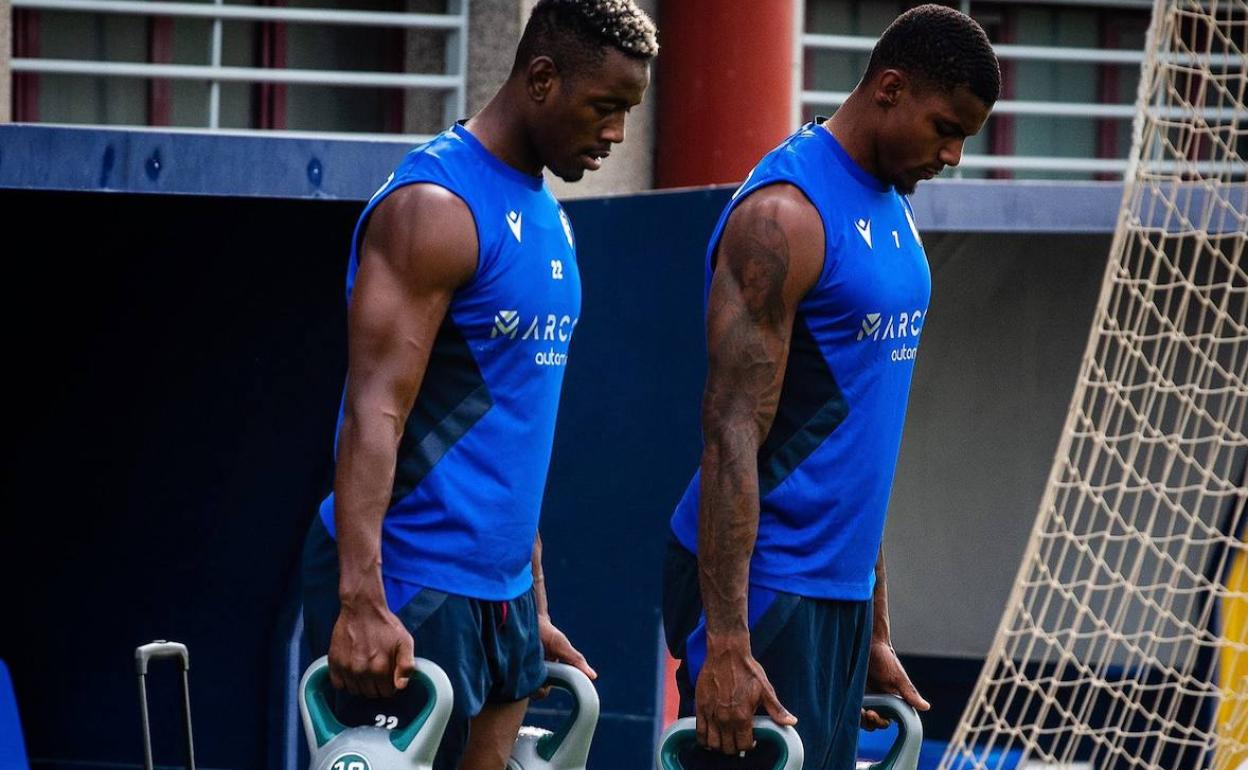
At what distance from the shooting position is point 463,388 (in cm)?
316

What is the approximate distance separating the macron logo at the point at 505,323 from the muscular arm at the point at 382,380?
0.09 metres

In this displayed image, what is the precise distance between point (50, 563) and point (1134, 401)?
4.60 meters

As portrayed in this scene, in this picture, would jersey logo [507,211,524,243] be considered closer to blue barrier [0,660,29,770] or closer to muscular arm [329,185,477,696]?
muscular arm [329,185,477,696]

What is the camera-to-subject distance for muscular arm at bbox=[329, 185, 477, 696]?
2.99 m

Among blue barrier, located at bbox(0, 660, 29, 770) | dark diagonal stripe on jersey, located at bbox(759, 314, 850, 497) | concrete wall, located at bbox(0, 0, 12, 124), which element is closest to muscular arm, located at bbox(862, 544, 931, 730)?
dark diagonal stripe on jersey, located at bbox(759, 314, 850, 497)

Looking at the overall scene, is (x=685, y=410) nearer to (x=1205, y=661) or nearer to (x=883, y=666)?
(x=883, y=666)

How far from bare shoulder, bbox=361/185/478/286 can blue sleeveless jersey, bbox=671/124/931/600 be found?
51cm

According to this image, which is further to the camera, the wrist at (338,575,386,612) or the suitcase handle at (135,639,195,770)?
the suitcase handle at (135,639,195,770)

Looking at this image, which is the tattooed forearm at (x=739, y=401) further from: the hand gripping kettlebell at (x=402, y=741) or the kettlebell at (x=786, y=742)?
the hand gripping kettlebell at (x=402, y=741)

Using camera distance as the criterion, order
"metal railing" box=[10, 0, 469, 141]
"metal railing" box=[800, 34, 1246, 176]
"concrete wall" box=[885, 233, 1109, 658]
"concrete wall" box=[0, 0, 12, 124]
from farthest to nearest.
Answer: "metal railing" box=[800, 34, 1246, 176]
"concrete wall" box=[885, 233, 1109, 658]
"metal railing" box=[10, 0, 469, 141]
"concrete wall" box=[0, 0, 12, 124]

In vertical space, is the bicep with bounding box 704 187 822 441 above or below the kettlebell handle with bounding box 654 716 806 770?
above

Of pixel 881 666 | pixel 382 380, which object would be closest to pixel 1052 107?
pixel 881 666

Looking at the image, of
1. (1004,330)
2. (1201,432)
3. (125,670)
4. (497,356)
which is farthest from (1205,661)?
(497,356)

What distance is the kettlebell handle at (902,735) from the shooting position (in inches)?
140
